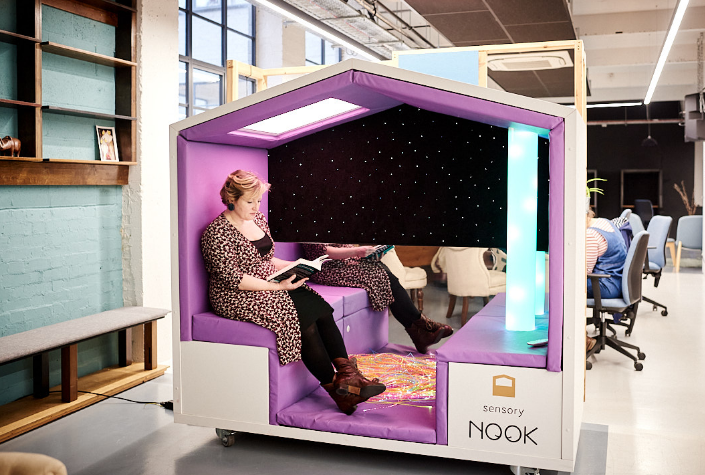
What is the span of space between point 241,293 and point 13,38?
2.08 meters

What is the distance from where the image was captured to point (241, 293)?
3615 mm

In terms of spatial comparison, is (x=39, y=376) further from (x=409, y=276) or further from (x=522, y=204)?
(x=522, y=204)

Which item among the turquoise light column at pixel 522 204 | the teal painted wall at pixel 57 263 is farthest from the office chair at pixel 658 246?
the teal painted wall at pixel 57 263

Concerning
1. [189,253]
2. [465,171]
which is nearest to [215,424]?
[189,253]

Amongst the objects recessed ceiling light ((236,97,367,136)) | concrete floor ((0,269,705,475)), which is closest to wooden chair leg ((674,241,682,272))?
→ concrete floor ((0,269,705,475))

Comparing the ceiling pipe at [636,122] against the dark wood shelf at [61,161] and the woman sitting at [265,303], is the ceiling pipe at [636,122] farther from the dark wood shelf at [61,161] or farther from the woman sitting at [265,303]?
the woman sitting at [265,303]

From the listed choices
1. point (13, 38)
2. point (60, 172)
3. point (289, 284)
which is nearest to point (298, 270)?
point (289, 284)

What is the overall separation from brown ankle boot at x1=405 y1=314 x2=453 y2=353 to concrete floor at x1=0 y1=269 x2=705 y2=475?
113cm

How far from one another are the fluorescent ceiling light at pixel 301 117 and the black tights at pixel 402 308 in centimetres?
145

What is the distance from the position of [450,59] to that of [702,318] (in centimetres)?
469

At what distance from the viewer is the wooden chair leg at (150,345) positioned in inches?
192

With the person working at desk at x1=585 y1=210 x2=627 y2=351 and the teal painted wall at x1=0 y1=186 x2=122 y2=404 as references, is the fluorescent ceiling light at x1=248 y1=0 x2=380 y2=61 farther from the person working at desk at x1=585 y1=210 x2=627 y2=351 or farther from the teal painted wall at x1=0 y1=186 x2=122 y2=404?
the person working at desk at x1=585 y1=210 x2=627 y2=351

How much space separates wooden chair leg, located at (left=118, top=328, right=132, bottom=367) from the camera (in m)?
5.00

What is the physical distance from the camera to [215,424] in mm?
3621
